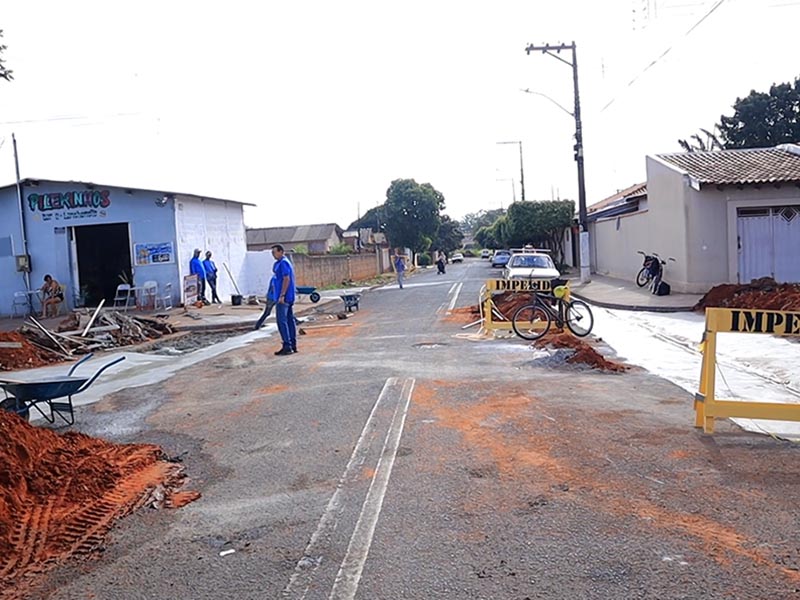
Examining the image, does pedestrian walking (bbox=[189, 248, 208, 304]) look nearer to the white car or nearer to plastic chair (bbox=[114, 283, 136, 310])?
plastic chair (bbox=[114, 283, 136, 310])

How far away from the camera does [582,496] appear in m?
5.65

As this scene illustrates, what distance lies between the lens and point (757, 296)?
1748 centimetres

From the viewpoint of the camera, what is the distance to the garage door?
23.2 m

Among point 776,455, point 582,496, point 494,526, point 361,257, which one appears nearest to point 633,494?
point 582,496

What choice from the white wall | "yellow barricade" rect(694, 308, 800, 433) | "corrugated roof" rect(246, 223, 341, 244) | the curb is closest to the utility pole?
the curb

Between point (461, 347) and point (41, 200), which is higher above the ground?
point (41, 200)

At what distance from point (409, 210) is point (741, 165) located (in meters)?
54.8

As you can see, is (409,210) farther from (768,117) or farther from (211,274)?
(211,274)

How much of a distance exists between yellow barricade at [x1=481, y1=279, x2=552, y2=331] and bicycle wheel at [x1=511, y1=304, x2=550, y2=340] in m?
0.34

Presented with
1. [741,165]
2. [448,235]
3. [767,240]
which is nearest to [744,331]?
Answer: [767,240]

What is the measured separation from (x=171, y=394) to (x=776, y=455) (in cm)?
746

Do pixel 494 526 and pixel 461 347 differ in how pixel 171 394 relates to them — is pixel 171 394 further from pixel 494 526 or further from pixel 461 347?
pixel 494 526

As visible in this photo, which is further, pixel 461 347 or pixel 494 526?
pixel 461 347

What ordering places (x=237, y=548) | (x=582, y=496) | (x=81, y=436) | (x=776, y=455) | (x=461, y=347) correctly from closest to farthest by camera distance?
(x=237, y=548), (x=582, y=496), (x=776, y=455), (x=81, y=436), (x=461, y=347)
